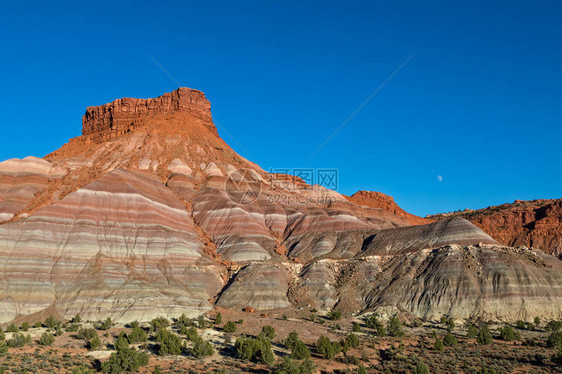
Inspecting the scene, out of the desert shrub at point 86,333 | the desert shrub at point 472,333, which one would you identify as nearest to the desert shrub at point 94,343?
the desert shrub at point 86,333

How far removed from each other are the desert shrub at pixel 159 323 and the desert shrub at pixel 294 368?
1885cm

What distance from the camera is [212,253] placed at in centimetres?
8012

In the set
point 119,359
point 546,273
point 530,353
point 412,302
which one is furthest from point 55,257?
point 546,273

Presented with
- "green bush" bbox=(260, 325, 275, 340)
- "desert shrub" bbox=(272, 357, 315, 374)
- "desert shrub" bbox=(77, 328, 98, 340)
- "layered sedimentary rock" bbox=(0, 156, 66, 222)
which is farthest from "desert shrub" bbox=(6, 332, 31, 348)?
"layered sedimentary rock" bbox=(0, 156, 66, 222)

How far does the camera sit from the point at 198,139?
392 feet

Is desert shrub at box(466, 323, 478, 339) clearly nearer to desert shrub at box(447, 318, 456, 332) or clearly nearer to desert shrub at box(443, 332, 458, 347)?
desert shrub at box(447, 318, 456, 332)

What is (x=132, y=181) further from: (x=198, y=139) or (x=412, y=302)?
(x=412, y=302)

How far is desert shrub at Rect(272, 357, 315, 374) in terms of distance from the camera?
120ft

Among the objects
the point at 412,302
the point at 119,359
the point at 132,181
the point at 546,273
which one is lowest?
the point at 119,359

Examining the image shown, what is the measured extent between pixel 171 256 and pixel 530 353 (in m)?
49.4

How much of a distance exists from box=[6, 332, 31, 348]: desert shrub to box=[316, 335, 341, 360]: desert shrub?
94.7 ft

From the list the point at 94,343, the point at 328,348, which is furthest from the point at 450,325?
the point at 94,343

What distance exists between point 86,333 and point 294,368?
24523 millimetres

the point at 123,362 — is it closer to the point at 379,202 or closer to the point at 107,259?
the point at 107,259
